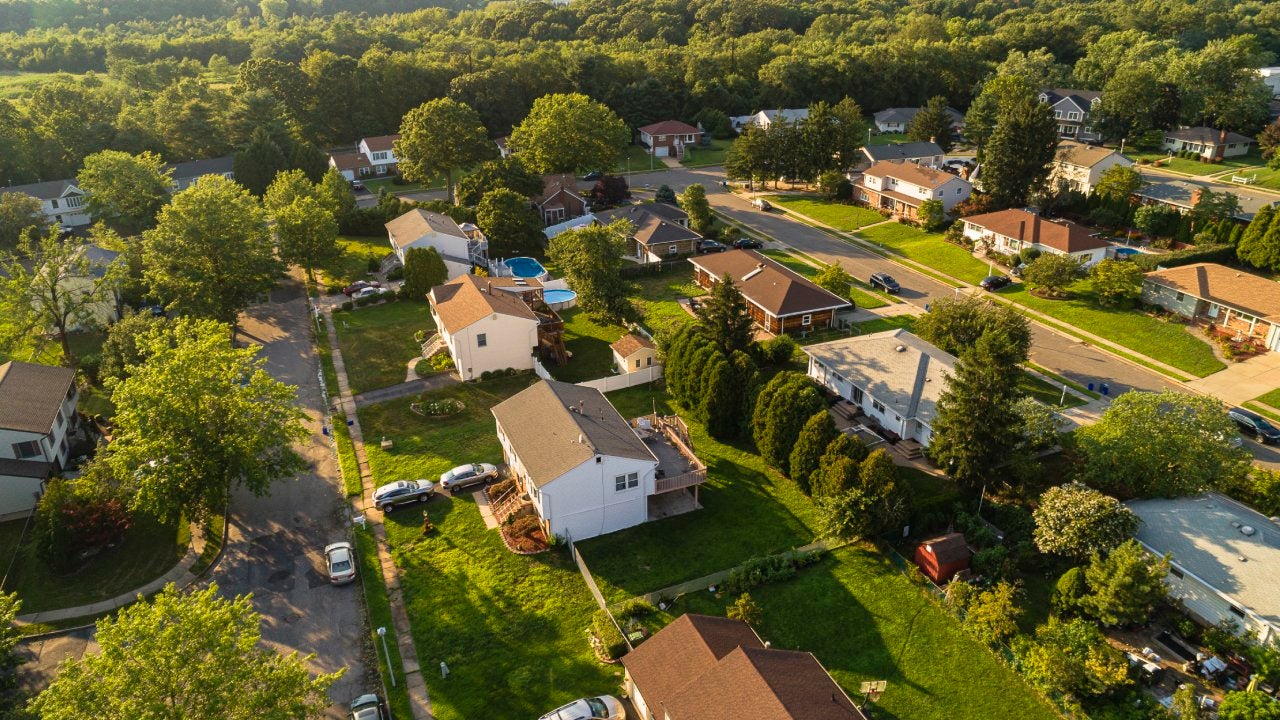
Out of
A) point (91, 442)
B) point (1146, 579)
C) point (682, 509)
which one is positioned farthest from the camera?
point (91, 442)

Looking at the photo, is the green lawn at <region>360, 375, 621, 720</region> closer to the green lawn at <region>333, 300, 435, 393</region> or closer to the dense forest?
the green lawn at <region>333, 300, 435, 393</region>

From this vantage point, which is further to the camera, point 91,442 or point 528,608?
point 91,442

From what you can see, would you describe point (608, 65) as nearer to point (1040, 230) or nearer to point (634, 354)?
point (1040, 230)

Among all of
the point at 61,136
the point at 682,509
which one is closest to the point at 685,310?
the point at 682,509

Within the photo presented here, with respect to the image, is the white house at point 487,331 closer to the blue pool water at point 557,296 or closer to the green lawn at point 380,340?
the green lawn at point 380,340

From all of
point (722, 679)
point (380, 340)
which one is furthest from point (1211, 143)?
point (722, 679)

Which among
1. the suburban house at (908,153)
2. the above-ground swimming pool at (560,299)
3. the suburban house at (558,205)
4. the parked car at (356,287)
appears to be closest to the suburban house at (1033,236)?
the suburban house at (908,153)

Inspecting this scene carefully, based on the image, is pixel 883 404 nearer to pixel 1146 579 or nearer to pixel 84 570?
pixel 1146 579
